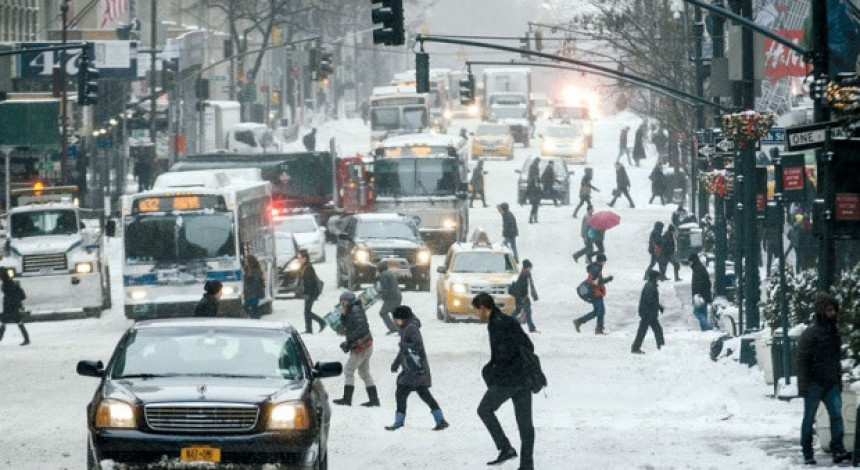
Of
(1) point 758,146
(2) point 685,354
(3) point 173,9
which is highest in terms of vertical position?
(3) point 173,9

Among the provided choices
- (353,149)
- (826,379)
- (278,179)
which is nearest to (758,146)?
(826,379)

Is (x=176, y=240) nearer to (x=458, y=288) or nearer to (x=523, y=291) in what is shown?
(x=458, y=288)

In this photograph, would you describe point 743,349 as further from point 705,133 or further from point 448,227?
point 448,227

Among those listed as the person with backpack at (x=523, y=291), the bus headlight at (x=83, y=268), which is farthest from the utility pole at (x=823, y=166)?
the bus headlight at (x=83, y=268)

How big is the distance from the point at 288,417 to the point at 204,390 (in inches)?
26.4

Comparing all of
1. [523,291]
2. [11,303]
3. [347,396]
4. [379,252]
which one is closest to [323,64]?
[379,252]

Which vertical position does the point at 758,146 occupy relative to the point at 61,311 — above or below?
above

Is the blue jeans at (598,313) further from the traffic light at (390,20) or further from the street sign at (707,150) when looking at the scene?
the traffic light at (390,20)

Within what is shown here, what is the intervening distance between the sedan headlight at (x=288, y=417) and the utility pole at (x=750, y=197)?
46.6 ft

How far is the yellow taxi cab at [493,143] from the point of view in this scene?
88.3 meters

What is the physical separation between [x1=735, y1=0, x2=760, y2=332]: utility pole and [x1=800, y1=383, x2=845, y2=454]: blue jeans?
37.2 ft

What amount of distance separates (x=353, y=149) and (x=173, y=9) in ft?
58.5

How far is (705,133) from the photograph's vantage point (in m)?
39.2

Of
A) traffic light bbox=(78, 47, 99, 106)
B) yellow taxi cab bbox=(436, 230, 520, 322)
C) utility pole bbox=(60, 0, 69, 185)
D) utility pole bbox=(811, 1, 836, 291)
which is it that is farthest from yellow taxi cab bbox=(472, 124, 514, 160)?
utility pole bbox=(811, 1, 836, 291)
